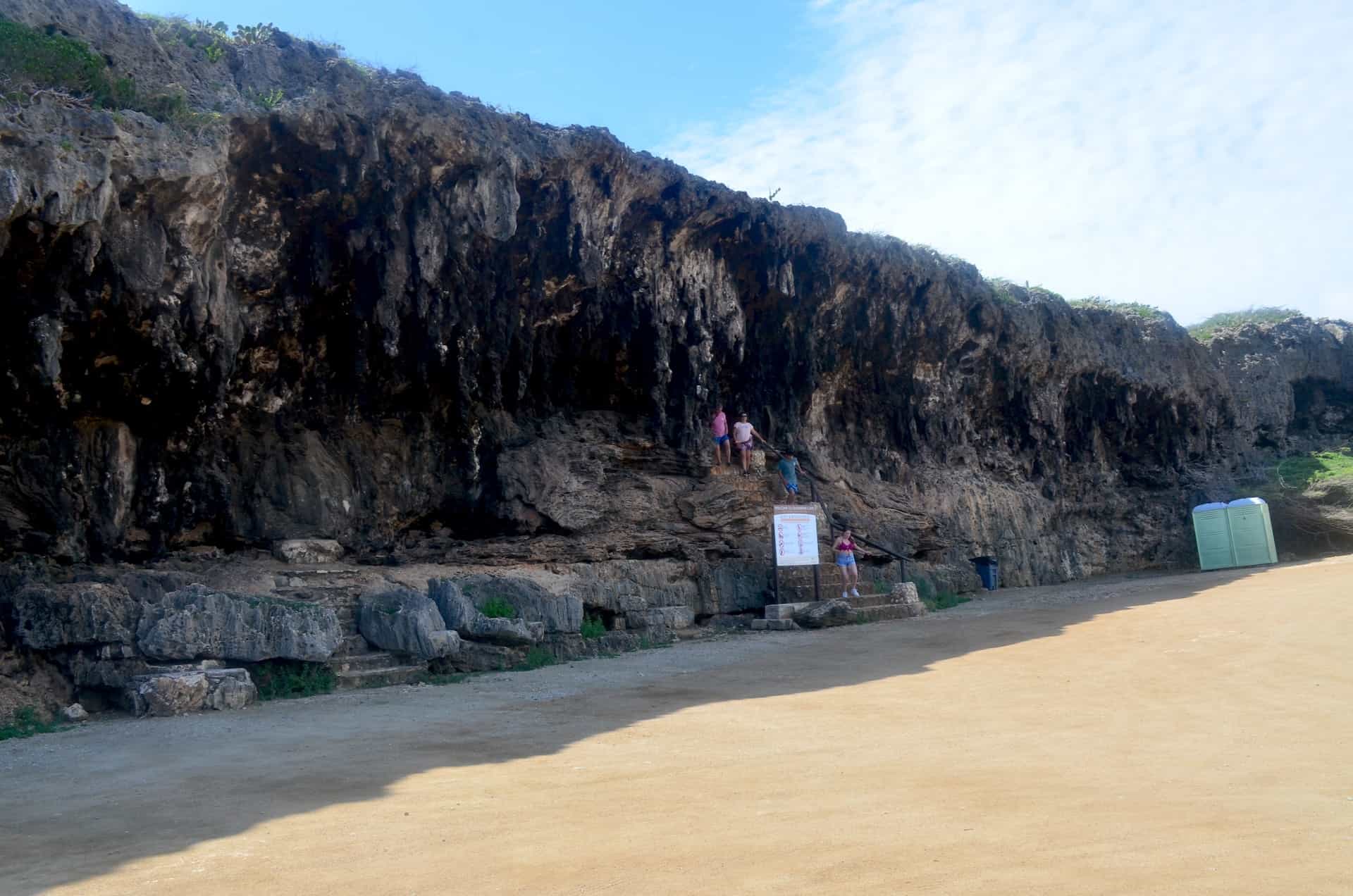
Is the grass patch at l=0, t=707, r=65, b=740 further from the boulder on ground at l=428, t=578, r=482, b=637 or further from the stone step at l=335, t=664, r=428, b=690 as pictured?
the boulder on ground at l=428, t=578, r=482, b=637

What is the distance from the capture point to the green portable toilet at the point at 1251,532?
2512 cm

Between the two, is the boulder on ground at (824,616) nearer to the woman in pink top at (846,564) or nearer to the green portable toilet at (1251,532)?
the woman in pink top at (846,564)

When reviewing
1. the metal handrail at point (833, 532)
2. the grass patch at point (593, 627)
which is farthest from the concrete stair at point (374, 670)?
the metal handrail at point (833, 532)

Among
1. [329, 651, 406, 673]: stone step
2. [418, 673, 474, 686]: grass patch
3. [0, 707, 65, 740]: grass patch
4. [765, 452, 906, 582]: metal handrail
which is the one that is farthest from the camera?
[765, 452, 906, 582]: metal handrail

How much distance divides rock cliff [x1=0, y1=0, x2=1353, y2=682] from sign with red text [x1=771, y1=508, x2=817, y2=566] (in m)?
1.00

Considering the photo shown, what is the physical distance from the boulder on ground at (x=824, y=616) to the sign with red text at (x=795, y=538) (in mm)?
874

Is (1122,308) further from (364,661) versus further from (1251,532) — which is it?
(364,661)

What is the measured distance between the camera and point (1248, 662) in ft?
33.6

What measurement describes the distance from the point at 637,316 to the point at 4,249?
32.8ft

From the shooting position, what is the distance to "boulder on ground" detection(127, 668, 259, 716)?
9266mm

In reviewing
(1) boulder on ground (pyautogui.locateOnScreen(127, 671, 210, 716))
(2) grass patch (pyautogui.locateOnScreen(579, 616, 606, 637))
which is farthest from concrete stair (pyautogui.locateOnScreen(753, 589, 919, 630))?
(1) boulder on ground (pyautogui.locateOnScreen(127, 671, 210, 716))

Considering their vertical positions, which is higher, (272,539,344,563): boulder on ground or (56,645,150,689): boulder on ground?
(272,539,344,563): boulder on ground

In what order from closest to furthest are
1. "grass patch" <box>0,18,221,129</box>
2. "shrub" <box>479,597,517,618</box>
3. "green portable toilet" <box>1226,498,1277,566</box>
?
"grass patch" <box>0,18,221,129</box>, "shrub" <box>479,597,517,618</box>, "green portable toilet" <box>1226,498,1277,566</box>

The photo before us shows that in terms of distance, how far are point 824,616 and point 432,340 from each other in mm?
7314
